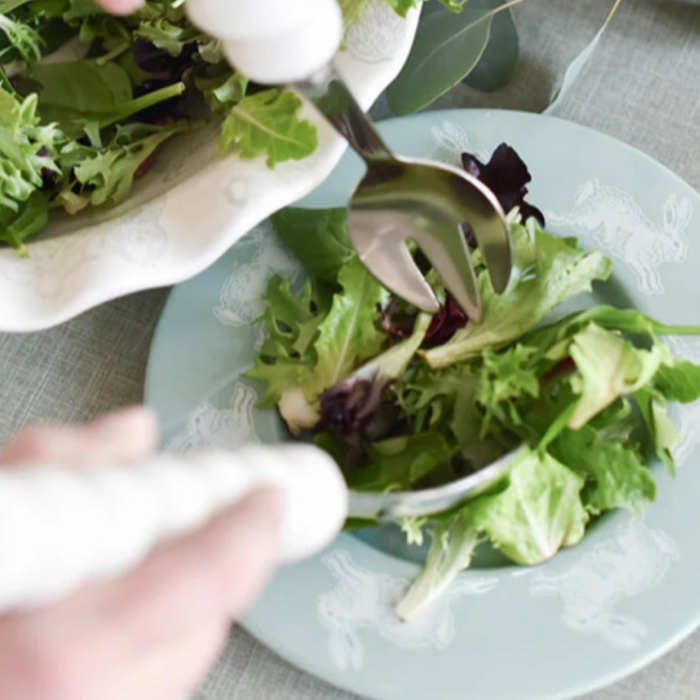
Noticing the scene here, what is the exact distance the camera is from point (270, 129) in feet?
2.15

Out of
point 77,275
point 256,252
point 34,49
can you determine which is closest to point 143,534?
point 77,275

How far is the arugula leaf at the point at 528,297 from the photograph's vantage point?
711mm

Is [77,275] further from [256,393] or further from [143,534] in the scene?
[143,534]

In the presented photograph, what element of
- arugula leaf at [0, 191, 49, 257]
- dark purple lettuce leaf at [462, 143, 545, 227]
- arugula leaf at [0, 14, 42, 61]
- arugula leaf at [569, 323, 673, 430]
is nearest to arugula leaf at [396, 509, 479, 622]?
arugula leaf at [569, 323, 673, 430]

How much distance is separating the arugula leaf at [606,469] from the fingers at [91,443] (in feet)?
1.09

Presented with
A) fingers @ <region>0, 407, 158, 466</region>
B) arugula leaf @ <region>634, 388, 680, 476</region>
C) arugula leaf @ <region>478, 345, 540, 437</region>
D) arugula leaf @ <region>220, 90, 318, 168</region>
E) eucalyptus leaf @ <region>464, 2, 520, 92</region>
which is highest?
fingers @ <region>0, 407, 158, 466</region>

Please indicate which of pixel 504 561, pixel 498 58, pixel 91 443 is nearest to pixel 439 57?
pixel 498 58

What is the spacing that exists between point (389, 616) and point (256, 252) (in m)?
0.29

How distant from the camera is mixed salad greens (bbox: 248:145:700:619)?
0.67 m

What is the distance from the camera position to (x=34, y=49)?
0.79 metres

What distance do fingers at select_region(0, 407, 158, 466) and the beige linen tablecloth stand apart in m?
0.33

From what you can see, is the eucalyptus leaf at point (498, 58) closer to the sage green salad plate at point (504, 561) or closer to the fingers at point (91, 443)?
the sage green salad plate at point (504, 561)

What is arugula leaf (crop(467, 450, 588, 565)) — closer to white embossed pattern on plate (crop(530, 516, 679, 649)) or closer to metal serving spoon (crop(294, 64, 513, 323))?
white embossed pattern on plate (crop(530, 516, 679, 649))

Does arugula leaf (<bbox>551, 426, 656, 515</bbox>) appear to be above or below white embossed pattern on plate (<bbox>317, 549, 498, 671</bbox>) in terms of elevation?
above
